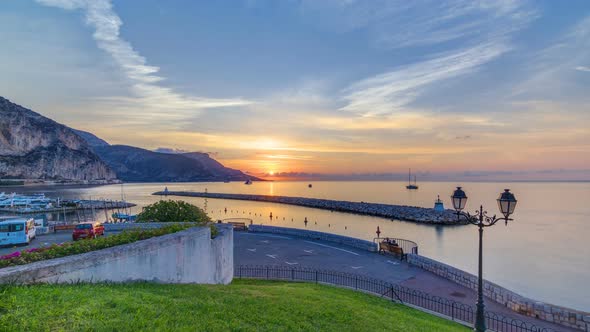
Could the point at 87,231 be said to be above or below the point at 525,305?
above

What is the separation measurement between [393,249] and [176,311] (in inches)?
689

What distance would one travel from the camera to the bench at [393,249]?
2070 cm

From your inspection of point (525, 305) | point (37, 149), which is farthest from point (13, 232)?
point (37, 149)

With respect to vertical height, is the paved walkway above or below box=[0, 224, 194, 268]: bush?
below

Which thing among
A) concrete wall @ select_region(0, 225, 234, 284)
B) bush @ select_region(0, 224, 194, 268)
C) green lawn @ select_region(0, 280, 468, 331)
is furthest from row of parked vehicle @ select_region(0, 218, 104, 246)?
green lawn @ select_region(0, 280, 468, 331)

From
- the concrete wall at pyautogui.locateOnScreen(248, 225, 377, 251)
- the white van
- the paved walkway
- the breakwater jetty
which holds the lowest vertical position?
the breakwater jetty

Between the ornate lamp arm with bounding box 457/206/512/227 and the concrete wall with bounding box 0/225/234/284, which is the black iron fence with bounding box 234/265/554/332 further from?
the ornate lamp arm with bounding box 457/206/512/227

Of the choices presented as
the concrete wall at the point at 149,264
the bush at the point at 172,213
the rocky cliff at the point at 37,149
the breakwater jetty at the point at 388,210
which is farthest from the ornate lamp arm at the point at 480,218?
the rocky cliff at the point at 37,149

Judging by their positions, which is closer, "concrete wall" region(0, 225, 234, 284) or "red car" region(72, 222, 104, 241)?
"concrete wall" region(0, 225, 234, 284)

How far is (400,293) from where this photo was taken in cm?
1452

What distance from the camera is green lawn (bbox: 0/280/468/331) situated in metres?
5.26

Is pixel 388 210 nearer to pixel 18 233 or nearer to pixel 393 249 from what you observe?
pixel 393 249

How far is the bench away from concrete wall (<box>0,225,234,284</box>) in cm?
1143

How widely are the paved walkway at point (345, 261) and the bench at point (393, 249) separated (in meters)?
0.53
